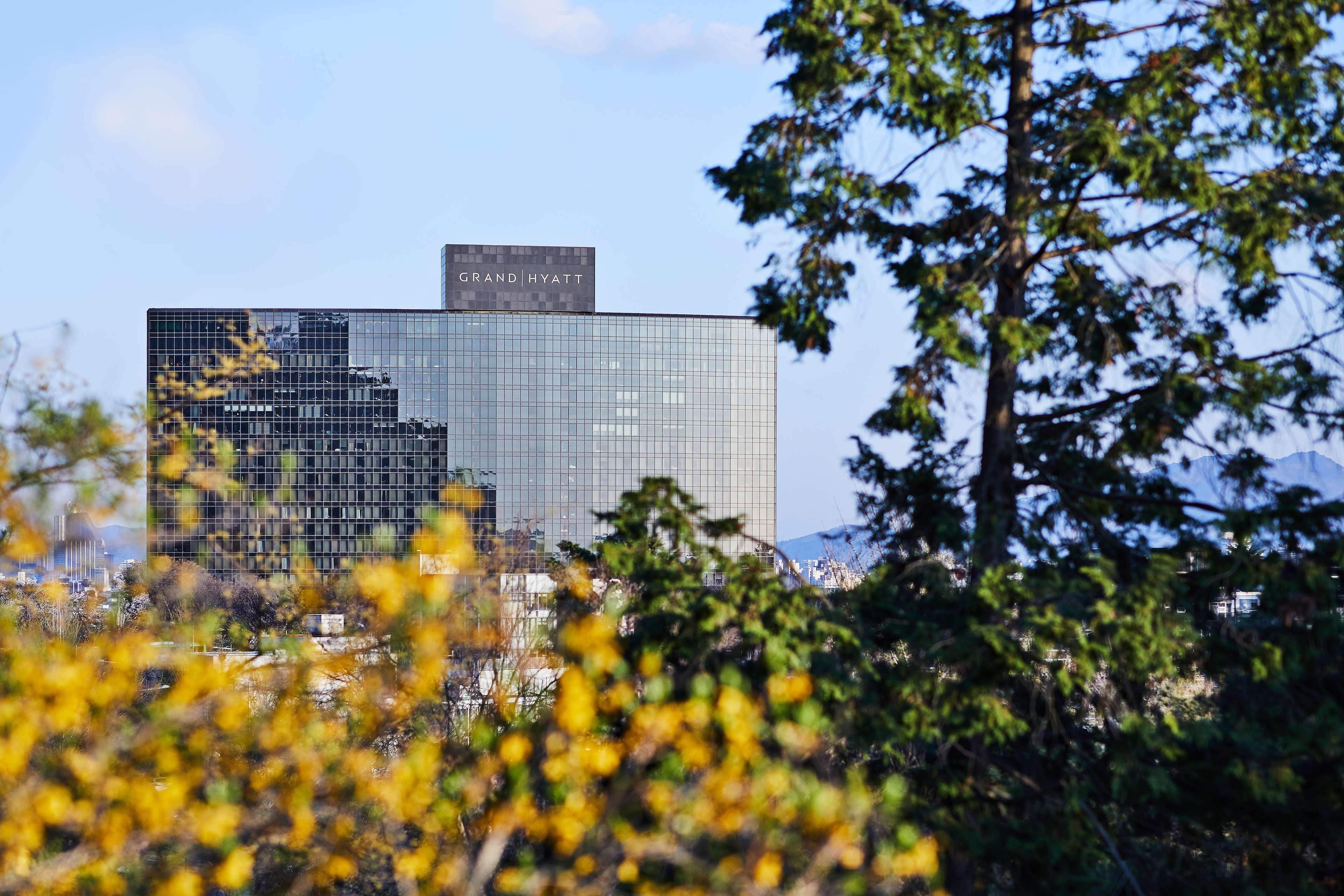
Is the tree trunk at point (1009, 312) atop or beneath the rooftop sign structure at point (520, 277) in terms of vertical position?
beneath

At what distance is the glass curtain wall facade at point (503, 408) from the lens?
9200cm

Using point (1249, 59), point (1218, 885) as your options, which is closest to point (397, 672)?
point (1218, 885)

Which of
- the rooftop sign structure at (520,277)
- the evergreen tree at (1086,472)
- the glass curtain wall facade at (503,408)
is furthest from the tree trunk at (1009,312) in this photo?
the rooftop sign structure at (520,277)

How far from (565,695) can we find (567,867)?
1.82 ft

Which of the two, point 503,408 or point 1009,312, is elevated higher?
point 503,408

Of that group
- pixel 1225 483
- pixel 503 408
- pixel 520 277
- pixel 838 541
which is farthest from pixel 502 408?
pixel 1225 483

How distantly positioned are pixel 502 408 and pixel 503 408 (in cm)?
17

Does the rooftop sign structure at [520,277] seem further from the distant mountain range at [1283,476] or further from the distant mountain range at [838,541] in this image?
the distant mountain range at [1283,476]

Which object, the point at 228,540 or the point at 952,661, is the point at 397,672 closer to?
the point at 228,540

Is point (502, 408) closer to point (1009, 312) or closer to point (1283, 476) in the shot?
point (1009, 312)

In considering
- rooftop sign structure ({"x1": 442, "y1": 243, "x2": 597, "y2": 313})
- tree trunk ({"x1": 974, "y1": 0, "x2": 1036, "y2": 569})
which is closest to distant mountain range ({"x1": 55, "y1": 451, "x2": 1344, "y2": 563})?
tree trunk ({"x1": 974, "y1": 0, "x2": 1036, "y2": 569})

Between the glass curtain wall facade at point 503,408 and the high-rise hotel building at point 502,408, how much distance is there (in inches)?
5.2

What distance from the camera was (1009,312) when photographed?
268 inches

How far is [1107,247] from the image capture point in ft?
21.0
